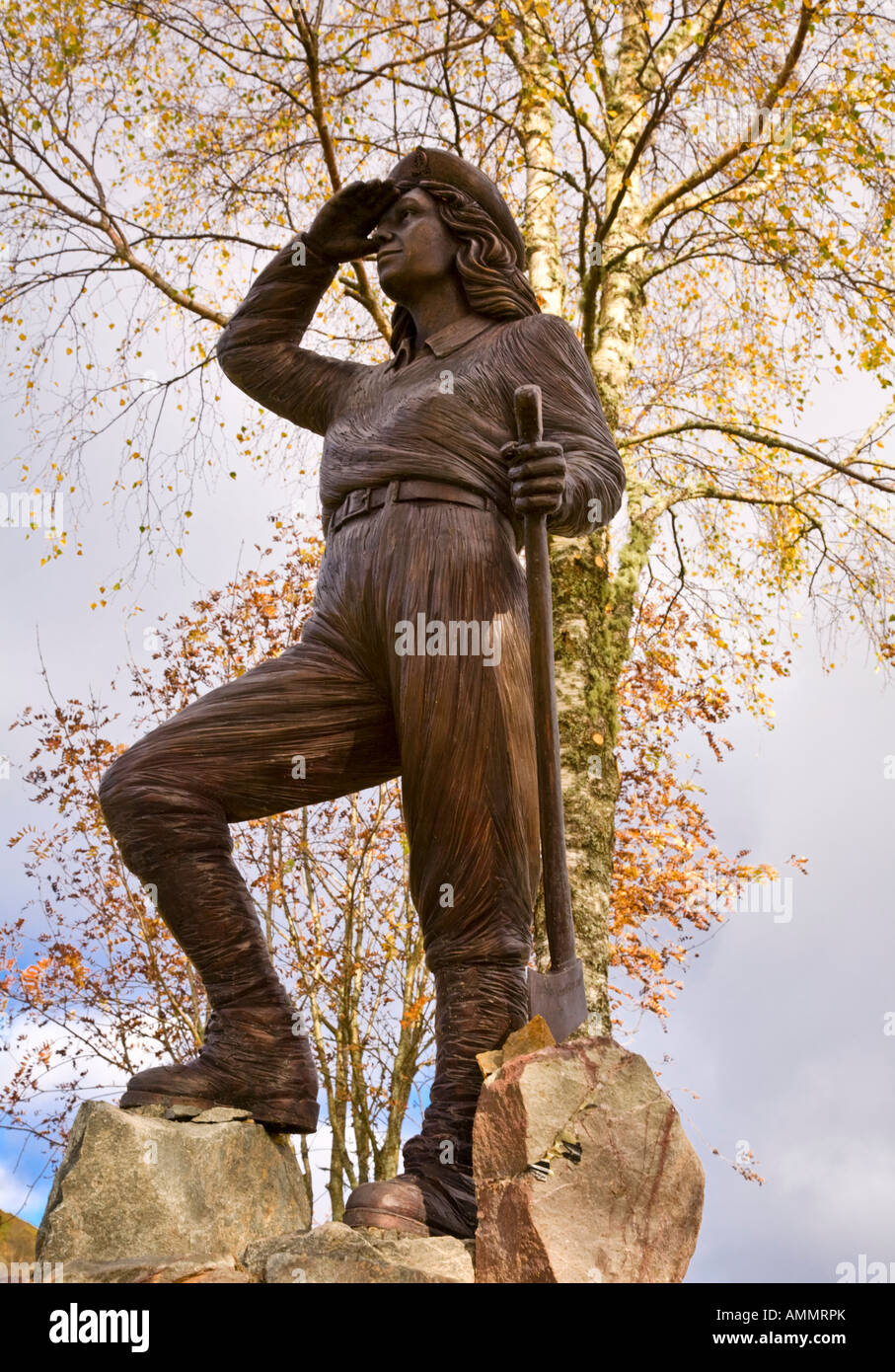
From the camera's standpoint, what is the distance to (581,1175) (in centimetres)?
318

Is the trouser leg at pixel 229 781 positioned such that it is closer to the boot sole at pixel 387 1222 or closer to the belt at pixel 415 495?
the belt at pixel 415 495

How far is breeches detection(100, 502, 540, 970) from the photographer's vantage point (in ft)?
12.4

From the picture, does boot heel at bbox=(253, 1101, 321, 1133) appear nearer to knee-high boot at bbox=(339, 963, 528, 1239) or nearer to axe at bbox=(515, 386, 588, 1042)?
knee-high boot at bbox=(339, 963, 528, 1239)

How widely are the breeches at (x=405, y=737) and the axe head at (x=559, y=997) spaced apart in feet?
0.29

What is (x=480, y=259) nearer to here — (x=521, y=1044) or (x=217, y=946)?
(x=217, y=946)

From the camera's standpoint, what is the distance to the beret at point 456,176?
4.40 meters

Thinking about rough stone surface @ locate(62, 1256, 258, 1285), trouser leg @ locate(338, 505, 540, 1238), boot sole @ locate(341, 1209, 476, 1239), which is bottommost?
rough stone surface @ locate(62, 1256, 258, 1285)

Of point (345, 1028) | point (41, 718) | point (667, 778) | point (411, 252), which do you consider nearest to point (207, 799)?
point (411, 252)

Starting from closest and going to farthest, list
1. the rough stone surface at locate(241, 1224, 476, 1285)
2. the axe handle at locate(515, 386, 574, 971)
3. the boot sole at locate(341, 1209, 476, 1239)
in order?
the rough stone surface at locate(241, 1224, 476, 1285) → the boot sole at locate(341, 1209, 476, 1239) → the axe handle at locate(515, 386, 574, 971)

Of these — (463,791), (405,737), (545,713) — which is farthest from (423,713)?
(545,713)

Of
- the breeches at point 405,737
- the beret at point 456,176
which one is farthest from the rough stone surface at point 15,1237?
the beret at point 456,176

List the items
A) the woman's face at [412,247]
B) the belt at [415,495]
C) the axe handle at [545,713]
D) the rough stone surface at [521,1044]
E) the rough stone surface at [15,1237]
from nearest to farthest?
the rough stone surface at [521,1044] → the axe handle at [545,713] → the belt at [415,495] → the woman's face at [412,247] → the rough stone surface at [15,1237]

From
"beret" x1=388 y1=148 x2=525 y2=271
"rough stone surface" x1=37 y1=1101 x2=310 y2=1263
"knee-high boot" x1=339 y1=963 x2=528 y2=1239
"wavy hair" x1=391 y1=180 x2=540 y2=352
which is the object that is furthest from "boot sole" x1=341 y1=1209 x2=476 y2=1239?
"beret" x1=388 y1=148 x2=525 y2=271

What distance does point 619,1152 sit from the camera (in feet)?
10.6
